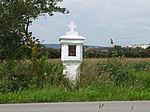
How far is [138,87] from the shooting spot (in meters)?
13.3

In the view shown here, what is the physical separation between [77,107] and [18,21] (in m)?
5.33

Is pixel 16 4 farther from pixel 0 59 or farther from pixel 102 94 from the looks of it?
pixel 102 94

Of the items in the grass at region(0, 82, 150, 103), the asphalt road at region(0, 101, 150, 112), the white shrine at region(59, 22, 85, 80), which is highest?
the white shrine at region(59, 22, 85, 80)

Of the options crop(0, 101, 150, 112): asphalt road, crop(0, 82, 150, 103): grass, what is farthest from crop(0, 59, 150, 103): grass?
crop(0, 101, 150, 112): asphalt road

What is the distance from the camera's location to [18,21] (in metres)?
13.6

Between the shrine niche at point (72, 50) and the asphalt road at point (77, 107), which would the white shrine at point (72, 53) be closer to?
the shrine niche at point (72, 50)

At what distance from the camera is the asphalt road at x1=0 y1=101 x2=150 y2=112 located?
29.8 feet

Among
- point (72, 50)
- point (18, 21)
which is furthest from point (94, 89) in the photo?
point (18, 21)

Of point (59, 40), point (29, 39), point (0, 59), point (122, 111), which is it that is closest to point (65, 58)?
point (59, 40)

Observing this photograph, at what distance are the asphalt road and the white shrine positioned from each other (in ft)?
11.8

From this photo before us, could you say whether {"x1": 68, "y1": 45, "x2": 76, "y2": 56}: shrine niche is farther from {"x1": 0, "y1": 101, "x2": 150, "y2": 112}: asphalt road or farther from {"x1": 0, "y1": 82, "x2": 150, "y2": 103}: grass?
{"x1": 0, "y1": 101, "x2": 150, "y2": 112}: asphalt road

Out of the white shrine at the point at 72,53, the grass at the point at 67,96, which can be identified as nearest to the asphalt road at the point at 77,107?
the grass at the point at 67,96

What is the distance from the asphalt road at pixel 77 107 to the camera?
9078mm

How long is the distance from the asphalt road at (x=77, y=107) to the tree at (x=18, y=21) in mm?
4523
